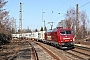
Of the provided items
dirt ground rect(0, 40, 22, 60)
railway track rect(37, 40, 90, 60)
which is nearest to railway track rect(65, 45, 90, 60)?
railway track rect(37, 40, 90, 60)

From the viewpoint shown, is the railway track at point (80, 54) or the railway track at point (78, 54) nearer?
the railway track at point (78, 54)

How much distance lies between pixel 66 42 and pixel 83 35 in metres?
47.4

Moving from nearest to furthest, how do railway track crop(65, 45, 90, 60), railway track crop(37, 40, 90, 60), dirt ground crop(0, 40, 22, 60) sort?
1. railway track crop(37, 40, 90, 60)
2. railway track crop(65, 45, 90, 60)
3. dirt ground crop(0, 40, 22, 60)

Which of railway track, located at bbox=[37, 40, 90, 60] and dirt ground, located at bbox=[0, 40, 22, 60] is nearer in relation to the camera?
railway track, located at bbox=[37, 40, 90, 60]

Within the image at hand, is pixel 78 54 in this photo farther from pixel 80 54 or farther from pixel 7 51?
pixel 7 51

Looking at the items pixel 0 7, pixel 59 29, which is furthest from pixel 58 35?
pixel 0 7

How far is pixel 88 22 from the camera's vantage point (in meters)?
82.3

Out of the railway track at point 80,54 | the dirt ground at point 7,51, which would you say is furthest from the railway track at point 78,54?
the dirt ground at point 7,51

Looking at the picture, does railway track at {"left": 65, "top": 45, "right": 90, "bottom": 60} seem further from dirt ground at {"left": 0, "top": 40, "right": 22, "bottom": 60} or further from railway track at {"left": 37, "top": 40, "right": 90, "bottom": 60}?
dirt ground at {"left": 0, "top": 40, "right": 22, "bottom": 60}

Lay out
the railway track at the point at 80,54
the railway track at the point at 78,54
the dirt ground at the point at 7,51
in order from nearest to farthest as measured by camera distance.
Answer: the railway track at the point at 78,54
the railway track at the point at 80,54
the dirt ground at the point at 7,51

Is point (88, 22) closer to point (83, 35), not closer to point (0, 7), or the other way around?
point (83, 35)

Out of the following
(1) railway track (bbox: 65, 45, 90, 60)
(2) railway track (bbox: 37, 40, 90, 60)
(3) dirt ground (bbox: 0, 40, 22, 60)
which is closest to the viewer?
(2) railway track (bbox: 37, 40, 90, 60)

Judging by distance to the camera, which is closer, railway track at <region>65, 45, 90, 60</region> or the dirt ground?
railway track at <region>65, 45, 90, 60</region>

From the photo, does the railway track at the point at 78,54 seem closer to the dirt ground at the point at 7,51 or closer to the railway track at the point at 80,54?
the railway track at the point at 80,54
